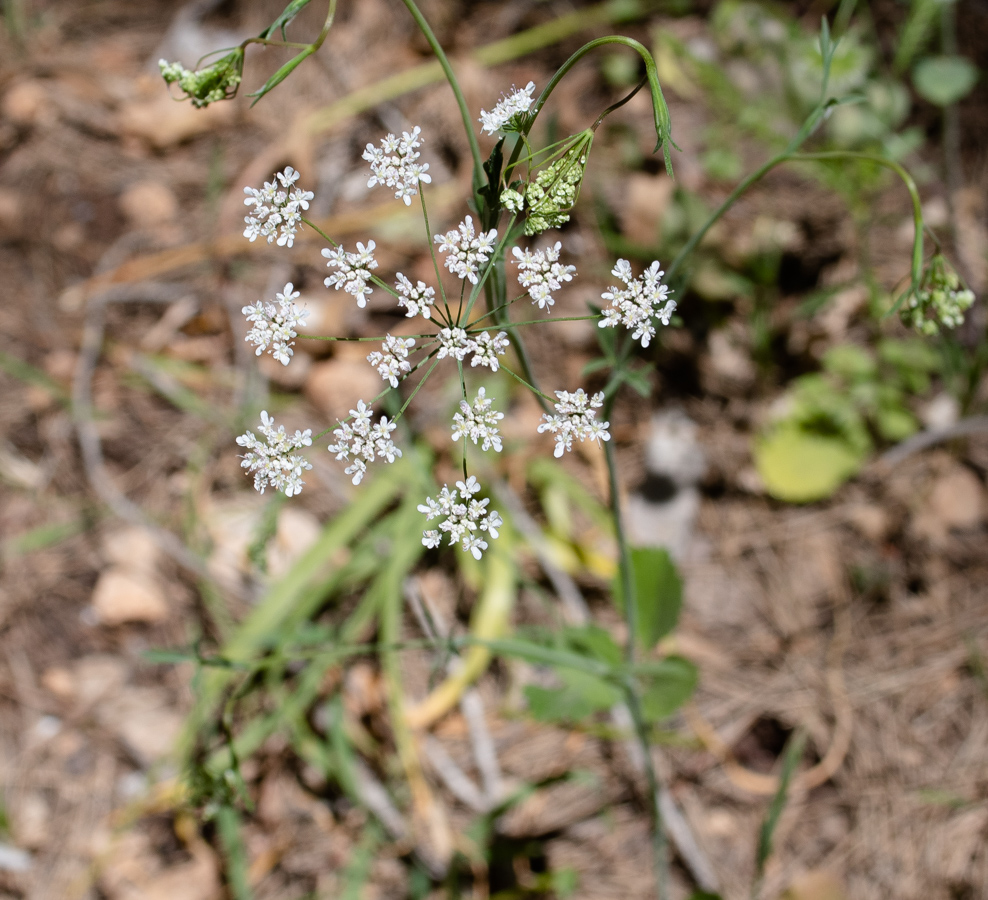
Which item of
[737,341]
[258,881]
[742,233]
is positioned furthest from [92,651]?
[742,233]

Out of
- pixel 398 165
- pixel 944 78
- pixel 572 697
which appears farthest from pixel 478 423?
pixel 944 78

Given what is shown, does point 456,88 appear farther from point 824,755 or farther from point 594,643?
point 824,755

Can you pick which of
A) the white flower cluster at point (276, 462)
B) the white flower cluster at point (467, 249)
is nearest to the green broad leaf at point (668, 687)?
the white flower cluster at point (276, 462)

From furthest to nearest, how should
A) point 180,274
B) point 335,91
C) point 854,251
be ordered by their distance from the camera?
point 335,91 → point 180,274 → point 854,251

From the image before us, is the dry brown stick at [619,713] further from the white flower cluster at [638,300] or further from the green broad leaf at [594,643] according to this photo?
the white flower cluster at [638,300]

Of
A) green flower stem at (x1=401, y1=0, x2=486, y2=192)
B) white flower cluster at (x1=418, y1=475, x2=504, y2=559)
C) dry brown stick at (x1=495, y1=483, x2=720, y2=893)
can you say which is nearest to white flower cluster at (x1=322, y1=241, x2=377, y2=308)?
green flower stem at (x1=401, y1=0, x2=486, y2=192)

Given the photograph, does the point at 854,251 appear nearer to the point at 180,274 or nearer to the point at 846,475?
the point at 846,475
